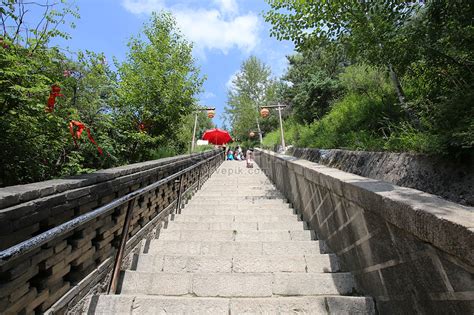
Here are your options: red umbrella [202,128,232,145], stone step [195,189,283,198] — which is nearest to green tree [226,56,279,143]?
red umbrella [202,128,232,145]

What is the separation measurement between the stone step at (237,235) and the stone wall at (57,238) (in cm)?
72

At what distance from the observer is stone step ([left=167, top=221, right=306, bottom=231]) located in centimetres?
398

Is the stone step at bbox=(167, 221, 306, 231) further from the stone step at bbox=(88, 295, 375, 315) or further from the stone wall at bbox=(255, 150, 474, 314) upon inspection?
the stone step at bbox=(88, 295, 375, 315)

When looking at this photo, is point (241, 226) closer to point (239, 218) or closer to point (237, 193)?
point (239, 218)

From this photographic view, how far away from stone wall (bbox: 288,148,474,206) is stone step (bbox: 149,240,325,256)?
1.12 m

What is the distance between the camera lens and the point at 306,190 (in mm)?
4105

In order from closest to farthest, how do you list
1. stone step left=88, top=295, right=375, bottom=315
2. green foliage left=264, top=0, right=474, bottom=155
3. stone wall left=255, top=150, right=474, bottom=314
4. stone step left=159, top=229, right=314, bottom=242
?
stone wall left=255, top=150, right=474, bottom=314
stone step left=88, top=295, right=375, bottom=315
green foliage left=264, top=0, right=474, bottom=155
stone step left=159, top=229, right=314, bottom=242

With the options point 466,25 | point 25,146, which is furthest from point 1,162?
point 466,25

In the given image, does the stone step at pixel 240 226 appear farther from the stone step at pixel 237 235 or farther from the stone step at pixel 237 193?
the stone step at pixel 237 193

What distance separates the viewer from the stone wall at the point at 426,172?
235 cm

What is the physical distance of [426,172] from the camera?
8.90 ft

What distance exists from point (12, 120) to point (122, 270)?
2.46 m

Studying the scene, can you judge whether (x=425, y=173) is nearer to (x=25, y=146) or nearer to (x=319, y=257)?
(x=319, y=257)

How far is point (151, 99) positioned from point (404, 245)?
835cm
